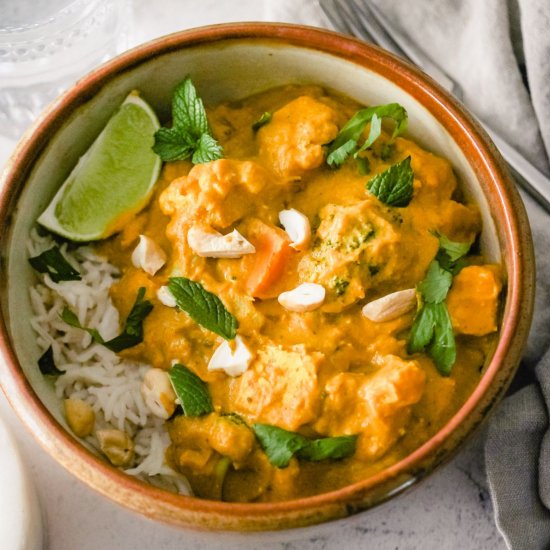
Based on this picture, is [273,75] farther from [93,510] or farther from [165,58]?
[93,510]

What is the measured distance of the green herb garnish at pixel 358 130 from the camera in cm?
239

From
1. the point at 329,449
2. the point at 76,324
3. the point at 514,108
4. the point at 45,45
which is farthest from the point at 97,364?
the point at 514,108

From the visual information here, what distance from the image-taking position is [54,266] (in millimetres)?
2428

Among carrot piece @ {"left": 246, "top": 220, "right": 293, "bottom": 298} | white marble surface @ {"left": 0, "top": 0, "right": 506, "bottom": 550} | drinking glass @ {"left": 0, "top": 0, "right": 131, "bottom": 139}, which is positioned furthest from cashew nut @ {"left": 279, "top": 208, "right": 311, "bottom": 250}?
drinking glass @ {"left": 0, "top": 0, "right": 131, "bottom": 139}

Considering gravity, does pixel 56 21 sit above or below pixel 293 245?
above

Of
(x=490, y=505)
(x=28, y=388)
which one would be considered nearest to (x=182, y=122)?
(x=28, y=388)

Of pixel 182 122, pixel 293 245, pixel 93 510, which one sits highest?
pixel 182 122

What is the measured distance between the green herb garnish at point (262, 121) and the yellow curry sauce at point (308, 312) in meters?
0.02

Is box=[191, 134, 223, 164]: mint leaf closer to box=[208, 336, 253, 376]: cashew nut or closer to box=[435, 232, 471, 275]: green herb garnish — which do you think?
box=[208, 336, 253, 376]: cashew nut

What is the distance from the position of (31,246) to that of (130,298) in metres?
0.30

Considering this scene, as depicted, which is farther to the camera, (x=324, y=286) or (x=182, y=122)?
(x=182, y=122)

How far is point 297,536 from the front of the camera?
2061 millimetres

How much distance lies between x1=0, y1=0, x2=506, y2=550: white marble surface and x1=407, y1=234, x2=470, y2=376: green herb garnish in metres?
0.42

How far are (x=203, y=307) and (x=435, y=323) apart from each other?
0.58 m
